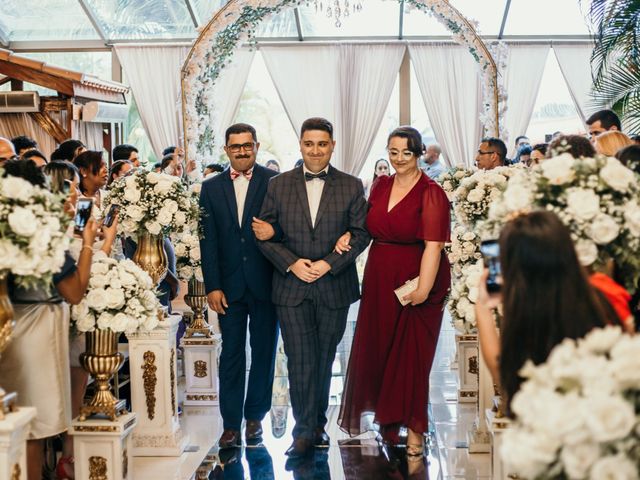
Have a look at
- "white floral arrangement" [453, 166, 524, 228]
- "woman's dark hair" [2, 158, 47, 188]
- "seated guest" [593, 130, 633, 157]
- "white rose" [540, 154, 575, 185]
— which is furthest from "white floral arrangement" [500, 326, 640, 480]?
"white floral arrangement" [453, 166, 524, 228]

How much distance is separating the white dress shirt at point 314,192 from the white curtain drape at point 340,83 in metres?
9.71

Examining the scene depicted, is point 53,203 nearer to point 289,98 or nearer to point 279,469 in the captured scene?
point 279,469

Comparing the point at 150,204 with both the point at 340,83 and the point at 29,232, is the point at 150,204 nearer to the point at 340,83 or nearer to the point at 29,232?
the point at 29,232

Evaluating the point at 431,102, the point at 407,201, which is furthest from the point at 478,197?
the point at 431,102

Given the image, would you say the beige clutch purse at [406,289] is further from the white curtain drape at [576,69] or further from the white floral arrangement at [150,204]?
the white curtain drape at [576,69]

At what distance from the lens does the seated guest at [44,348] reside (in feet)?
14.2

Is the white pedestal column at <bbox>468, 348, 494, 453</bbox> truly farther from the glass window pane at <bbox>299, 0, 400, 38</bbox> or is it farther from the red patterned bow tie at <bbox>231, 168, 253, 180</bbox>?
the glass window pane at <bbox>299, 0, 400, 38</bbox>

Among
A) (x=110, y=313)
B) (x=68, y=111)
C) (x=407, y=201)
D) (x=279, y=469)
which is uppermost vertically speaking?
(x=68, y=111)

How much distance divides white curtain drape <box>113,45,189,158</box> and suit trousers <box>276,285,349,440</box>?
10.3m

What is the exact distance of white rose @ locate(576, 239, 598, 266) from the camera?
11.4ft

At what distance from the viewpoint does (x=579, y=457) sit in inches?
88.7

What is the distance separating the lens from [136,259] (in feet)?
20.5

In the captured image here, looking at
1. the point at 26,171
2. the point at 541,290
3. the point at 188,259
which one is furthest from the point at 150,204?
the point at 541,290

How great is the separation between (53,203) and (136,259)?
96.8 inches
